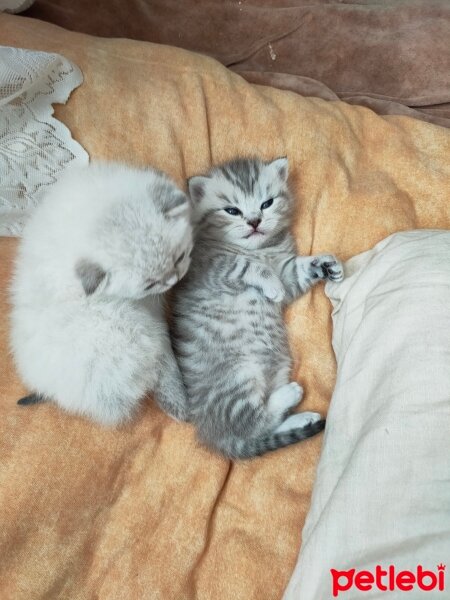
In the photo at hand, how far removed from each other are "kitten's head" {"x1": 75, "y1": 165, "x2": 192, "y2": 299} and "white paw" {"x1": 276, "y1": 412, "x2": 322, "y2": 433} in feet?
1.57

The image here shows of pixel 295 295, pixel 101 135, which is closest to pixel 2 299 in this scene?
pixel 101 135

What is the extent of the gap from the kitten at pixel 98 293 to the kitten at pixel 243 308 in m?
0.13

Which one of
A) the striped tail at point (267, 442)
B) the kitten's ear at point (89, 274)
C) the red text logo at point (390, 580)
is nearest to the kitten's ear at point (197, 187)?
the kitten's ear at point (89, 274)

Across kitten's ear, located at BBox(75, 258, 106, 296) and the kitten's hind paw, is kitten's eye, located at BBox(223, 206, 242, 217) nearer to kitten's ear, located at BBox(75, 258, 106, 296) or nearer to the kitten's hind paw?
the kitten's hind paw

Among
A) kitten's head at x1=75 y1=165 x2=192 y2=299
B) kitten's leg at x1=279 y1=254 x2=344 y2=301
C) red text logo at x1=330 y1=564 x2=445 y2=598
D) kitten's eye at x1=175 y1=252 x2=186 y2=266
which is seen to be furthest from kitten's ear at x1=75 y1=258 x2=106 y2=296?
red text logo at x1=330 y1=564 x2=445 y2=598

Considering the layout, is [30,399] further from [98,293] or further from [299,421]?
[299,421]

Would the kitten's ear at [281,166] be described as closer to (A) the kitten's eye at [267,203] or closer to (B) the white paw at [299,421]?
(A) the kitten's eye at [267,203]

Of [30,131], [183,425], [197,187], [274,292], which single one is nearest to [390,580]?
[183,425]

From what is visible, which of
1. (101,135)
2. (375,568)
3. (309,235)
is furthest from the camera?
(309,235)

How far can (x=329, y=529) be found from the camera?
1.04 meters

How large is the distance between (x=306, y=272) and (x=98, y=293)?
0.64 m

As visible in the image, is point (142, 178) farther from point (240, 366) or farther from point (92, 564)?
point (92, 564)

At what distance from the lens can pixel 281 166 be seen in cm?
162

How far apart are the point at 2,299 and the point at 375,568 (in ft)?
3.72
